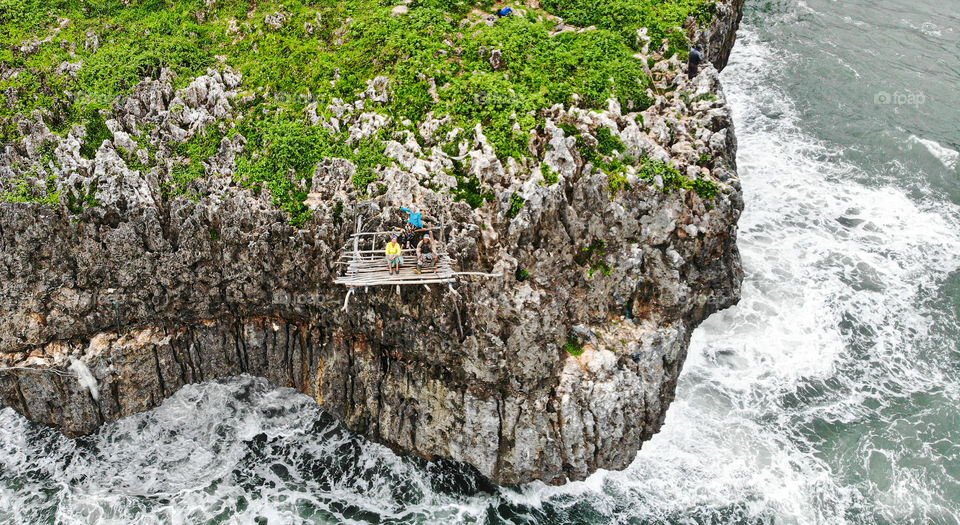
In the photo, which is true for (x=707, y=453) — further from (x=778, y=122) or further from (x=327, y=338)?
(x=778, y=122)

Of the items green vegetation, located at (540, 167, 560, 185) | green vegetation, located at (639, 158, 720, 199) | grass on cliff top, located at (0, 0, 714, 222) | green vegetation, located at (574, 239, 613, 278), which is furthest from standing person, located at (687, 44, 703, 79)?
green vegetation, located at (574, 239, 613, 278)

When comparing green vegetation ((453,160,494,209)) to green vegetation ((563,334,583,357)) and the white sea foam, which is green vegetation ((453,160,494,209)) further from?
the white sea foam

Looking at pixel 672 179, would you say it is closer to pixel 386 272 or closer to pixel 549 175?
pixel 549 175

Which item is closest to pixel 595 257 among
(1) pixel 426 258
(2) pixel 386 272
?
(1) pixel 426 258

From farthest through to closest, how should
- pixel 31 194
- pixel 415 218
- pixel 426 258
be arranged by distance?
pixel 31 194
pixel 415 218
pixel 426 258

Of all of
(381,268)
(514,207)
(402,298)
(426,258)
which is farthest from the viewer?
(514,207)

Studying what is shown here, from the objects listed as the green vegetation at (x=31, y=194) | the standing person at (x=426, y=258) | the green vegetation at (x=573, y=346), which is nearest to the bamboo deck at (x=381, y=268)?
the standing person at (x=426, y=258)
